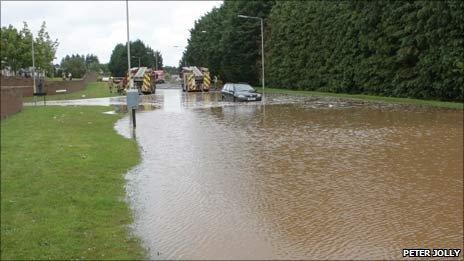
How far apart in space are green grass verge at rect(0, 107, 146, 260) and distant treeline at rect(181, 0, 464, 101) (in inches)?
800

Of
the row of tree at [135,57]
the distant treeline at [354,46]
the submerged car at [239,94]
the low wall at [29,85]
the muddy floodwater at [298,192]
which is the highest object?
the row of tree at [135,57]

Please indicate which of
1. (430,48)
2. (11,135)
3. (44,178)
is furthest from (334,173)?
(430,48)

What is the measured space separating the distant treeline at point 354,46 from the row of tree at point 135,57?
65.7m

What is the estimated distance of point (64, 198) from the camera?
8.34m

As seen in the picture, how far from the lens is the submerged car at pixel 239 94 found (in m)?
35.9

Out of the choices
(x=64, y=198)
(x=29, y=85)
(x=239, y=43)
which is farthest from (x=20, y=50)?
(x=64, y=198)

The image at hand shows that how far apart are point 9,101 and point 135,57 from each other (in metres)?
115

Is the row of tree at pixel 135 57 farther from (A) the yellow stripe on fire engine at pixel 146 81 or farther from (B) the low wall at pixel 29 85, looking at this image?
(A) the yellow stripe on fire engine at pixel 146 81

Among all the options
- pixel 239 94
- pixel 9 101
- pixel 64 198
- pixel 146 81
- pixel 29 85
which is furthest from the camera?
pixel 146 81

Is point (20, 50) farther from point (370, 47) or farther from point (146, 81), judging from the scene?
point (370, 47)

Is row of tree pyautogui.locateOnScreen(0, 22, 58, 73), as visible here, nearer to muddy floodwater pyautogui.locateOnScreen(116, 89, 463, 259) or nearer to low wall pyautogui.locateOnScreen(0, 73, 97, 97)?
low wall pyautogui.locateOnScreen(0, 73, 97, 97)

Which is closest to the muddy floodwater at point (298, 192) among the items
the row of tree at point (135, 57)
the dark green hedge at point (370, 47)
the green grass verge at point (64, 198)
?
the green grass verge at point (64, 198)

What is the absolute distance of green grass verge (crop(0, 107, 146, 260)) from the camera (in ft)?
20.5

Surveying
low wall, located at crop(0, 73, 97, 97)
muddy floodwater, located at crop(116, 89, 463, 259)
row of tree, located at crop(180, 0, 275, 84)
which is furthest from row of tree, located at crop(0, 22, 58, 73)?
muddy floodwater, located at crop(116, 89, 463, 259)
